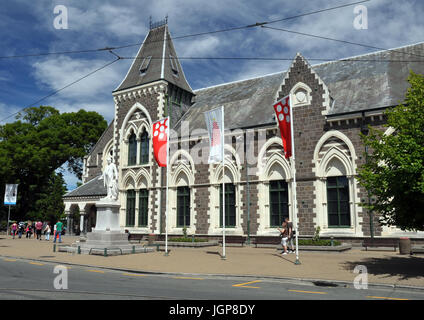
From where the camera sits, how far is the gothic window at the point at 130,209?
30.1 metres

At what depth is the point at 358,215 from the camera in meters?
20.2

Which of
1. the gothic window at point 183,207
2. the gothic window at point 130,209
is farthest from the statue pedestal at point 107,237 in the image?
the gothic window at point 130,209

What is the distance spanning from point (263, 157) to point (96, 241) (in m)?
12.0

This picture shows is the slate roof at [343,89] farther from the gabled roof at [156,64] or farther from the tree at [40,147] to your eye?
the tree at [40,147]

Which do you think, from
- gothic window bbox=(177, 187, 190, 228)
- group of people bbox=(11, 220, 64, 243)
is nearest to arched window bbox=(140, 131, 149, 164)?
gothic window bbox=(177, 187, 190, 228)

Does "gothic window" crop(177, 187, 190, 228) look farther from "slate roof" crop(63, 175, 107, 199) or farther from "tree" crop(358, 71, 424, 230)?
"tree" crop(358, 71, 424, 230)

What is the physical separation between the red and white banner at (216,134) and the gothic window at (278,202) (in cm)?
709

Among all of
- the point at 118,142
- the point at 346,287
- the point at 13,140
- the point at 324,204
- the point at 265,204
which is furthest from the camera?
the point at 13,140

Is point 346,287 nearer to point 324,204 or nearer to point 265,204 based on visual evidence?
point 324,204

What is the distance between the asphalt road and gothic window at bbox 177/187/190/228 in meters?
15.3

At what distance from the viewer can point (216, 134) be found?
60.8 ft

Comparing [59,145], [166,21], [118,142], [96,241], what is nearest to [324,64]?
[166,21]

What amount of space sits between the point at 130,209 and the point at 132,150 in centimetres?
520

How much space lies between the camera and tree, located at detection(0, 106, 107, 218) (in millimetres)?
44750
